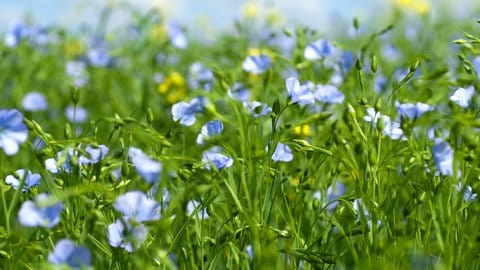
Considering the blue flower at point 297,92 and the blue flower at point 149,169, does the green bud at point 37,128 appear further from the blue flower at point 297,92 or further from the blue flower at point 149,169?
the blue flower at point 297,92

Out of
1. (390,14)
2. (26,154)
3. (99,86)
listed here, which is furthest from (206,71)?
(390,14)

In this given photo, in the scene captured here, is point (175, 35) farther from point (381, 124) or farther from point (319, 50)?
point (381, 124)

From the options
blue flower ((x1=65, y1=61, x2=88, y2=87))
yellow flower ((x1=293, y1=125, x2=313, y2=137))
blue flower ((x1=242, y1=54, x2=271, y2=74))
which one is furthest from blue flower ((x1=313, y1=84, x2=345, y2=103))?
blue flower ((x1=65, y1=61, x2=88, y2=87))

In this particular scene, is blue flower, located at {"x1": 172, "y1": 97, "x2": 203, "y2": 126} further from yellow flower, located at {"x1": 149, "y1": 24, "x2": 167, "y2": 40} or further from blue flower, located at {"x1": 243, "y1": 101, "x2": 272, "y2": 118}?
yellow flower, located at {"x1": 149, "y1": 24, "x2": 167, "y2": 40}

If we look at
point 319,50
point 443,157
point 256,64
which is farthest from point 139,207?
point 319,50

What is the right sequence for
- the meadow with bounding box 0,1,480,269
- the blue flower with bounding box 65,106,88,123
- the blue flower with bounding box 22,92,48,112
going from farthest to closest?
the blue flower with bounding box 65,106,88,123
the blue flower with bounding box 22,92,48,112
the meadow with bounding box 0,1,480,269

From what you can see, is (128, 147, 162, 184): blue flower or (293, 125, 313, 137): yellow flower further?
(293, 125, 313, 137): yellow flower

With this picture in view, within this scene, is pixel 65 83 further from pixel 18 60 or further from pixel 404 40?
pixel 404 40
